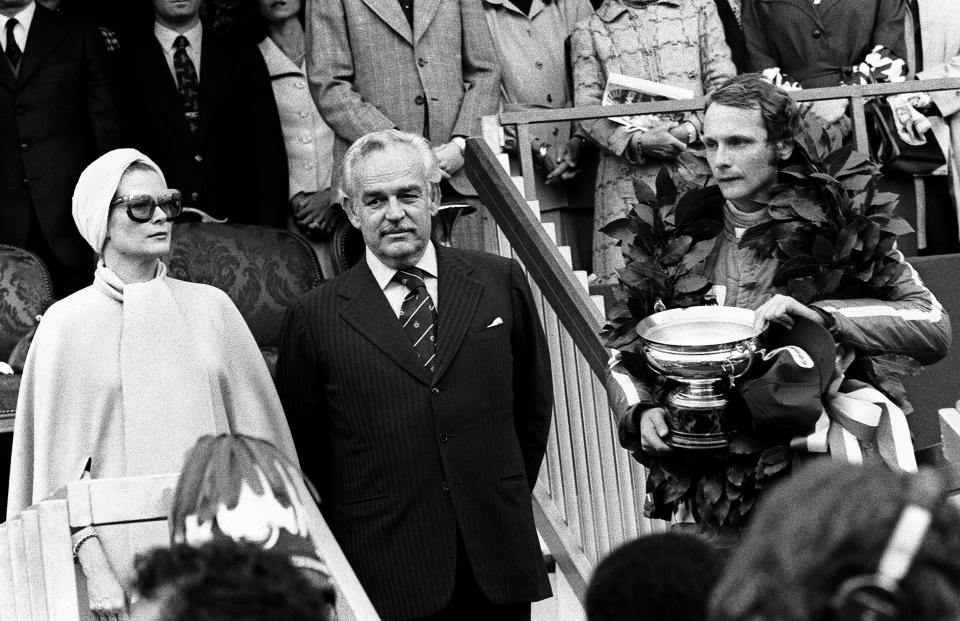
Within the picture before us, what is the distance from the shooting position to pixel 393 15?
649 centimetres

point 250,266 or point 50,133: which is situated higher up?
point 50,133

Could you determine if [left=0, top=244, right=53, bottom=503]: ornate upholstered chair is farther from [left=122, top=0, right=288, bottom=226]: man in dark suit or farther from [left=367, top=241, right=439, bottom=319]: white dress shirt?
[left=367, top=241, right=439, bottom=319]: white dress shirt

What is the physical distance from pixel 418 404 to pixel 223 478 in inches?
69.8

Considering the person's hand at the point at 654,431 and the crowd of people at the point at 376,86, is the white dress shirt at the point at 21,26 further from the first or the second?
the person's hand at the point at 654,431

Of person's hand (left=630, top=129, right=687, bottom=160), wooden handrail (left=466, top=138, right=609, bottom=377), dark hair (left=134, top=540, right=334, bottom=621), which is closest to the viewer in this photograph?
dark hair (left=134, top=540, right=334, bottom=621)

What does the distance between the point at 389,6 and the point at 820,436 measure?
11.0 feet

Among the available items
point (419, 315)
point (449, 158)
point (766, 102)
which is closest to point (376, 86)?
point (449, 158)

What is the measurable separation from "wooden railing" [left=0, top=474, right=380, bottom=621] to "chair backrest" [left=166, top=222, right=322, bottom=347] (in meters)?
2.26

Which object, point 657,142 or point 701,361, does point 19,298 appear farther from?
point 701,361

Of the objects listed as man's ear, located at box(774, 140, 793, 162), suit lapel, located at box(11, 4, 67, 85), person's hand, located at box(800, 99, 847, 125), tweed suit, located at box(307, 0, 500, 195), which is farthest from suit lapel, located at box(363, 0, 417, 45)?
man's ear, located at box(774, 140, 793, 162)

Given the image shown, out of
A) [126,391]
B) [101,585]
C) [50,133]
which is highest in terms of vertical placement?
[50,133]

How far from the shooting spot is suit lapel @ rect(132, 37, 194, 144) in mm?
6344

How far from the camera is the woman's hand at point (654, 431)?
12.7 ft

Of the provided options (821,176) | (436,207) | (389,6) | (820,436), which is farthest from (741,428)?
(389,6)
